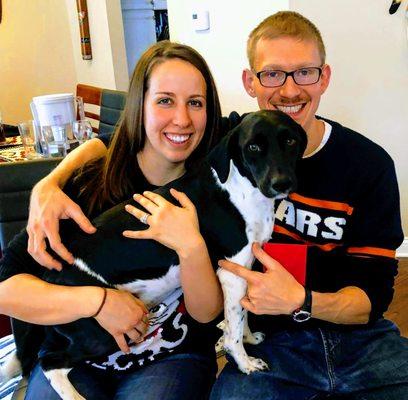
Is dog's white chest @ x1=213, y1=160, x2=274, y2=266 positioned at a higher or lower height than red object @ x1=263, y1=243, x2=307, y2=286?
higher

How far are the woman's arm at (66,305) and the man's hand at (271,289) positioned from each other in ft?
1.02

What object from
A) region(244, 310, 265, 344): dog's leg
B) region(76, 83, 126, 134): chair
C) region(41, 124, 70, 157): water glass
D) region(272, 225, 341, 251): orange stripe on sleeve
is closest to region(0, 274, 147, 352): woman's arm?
region(244, 310, 265, 344): dog's leg

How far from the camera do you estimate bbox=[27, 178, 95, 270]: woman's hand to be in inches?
46.4

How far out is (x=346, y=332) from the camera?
1.30 metres

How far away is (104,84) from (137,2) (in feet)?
3.84

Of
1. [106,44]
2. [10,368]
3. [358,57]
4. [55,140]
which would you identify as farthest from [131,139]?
[106,44]

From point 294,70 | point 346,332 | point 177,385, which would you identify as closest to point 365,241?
point 346,332

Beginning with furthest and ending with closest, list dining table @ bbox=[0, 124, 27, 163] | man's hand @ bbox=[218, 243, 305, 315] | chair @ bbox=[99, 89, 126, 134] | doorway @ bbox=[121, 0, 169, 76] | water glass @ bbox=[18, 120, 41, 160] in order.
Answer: doorway @ bbox=[121, 0, 169, 76] → chair @ bbox=[99, 89, 126, 134] → water glass @ bbox=[18, 120, 41, 160] → dining table @ bbox=[0, 124, 27, 163] → man's hand @ bbox=[218, 243, 305, 315]

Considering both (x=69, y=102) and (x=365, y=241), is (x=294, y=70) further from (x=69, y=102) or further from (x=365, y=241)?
(x=69, y=102)

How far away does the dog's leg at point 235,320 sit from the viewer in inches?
49.8

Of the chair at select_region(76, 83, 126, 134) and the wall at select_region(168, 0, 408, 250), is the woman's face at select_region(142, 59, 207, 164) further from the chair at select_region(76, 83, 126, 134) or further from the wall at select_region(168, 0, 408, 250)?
the chair at select_region(76, 83, 126, 134)

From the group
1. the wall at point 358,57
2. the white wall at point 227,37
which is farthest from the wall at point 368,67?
the white wall at point 227,37

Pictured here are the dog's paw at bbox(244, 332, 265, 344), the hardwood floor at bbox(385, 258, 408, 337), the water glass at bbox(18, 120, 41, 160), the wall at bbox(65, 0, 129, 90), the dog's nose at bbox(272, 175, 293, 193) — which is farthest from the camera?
the wall at bbox(65, 0, 129, 90)

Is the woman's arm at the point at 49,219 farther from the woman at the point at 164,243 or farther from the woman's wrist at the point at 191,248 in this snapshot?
the woman's wrist at the point at 191,248
